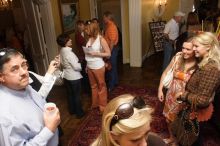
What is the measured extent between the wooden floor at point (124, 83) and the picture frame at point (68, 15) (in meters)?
1.51

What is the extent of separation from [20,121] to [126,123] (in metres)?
0.74

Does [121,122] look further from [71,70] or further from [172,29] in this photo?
[172,29]

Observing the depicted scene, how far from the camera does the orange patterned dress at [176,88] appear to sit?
2465 millimetres

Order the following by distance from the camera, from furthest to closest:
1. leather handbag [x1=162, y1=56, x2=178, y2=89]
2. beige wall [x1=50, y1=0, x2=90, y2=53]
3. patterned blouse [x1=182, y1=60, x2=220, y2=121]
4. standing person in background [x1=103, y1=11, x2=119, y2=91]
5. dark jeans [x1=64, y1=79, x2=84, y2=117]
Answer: beige wall [x1=50, y1=0, x2=90, y2=53], standing person in background [x1=103, y1=11, x2=119, y2=91], dark jeans [x1=64, y1=79, x2=84, y2=117], leather handbag [x1=162, y1=56, x2=178, y2=89], patterned blouse [x1=182, y1=60, x2=220, y2=121]

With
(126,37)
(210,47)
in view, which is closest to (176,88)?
(210,47)

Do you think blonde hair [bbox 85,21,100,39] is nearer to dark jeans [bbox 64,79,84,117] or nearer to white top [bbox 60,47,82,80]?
white top [bbox 60,47,82,80]

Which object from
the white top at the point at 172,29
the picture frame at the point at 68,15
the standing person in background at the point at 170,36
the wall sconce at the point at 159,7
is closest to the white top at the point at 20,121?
the picture frame at the point at 68,15

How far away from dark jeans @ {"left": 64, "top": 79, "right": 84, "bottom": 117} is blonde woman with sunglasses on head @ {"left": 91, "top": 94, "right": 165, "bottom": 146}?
97.4 inches

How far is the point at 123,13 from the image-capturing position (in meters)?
6.18

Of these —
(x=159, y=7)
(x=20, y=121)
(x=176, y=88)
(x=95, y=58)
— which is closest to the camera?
(x=20, y=121)

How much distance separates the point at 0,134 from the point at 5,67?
446 millimetres

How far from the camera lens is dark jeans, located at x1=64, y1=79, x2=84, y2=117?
3625mm

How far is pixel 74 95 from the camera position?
3709mm

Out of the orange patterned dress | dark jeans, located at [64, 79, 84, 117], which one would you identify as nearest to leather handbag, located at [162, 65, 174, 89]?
the orange patterned dress
